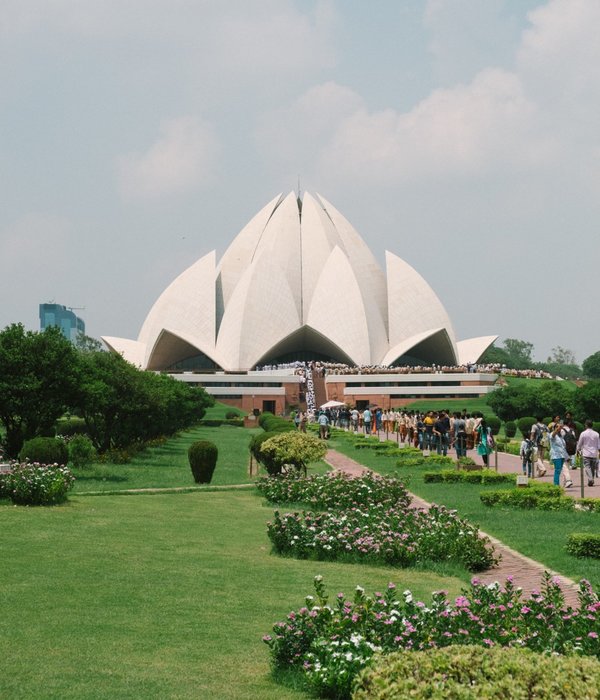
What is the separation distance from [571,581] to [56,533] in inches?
174

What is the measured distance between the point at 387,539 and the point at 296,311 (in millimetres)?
44660

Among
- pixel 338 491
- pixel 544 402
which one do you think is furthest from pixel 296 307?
pixel 338 491

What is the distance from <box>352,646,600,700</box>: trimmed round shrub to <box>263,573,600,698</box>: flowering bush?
557mm

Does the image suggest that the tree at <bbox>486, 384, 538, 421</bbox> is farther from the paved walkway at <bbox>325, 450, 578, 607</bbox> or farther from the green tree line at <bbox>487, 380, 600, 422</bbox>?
the paved walkway at <bbox>325, 450, 578, 607</bbox>

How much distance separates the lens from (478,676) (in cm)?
289

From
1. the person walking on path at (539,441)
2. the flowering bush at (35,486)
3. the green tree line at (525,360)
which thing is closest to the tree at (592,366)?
the green tree line at (525,360)

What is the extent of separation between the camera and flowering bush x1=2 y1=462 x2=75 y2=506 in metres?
10.2

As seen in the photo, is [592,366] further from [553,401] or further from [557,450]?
[557,450]

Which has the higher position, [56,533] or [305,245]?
[305,245]

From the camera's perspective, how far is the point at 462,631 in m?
3.80

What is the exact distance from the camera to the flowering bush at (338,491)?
396 inches

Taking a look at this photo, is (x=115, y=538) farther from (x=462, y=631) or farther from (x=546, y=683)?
(x=546, y=683)

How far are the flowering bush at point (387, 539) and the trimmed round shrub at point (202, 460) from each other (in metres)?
5.82

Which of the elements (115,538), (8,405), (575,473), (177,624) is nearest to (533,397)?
(575,473)
